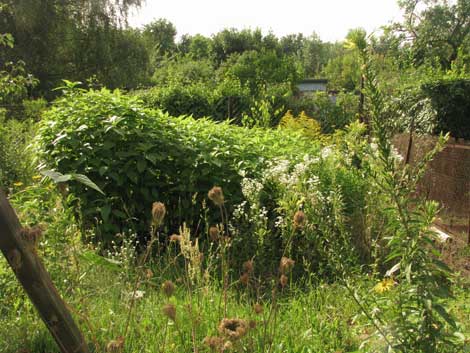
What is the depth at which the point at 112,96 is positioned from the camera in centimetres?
482

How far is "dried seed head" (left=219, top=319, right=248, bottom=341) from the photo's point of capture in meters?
1.29

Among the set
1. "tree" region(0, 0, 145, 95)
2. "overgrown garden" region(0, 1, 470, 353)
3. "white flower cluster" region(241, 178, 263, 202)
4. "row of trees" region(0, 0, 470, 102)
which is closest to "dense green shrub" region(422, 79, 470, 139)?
"overgrown garden" region(0, 1, 470, 353)

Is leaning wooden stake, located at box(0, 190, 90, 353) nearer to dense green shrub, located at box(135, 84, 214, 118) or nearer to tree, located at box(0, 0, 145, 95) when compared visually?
dense green shrub, located at box(135, 84, 214, 118)

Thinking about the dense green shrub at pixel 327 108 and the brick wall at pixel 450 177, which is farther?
the dense green shrub at pixel 327 108

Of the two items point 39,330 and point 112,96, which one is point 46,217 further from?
point 112,96

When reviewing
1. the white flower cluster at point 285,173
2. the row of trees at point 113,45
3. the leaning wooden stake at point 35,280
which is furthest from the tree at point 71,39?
the leaning wooden stake at point 35,280

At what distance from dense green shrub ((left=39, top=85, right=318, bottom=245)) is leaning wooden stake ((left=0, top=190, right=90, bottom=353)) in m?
2.83

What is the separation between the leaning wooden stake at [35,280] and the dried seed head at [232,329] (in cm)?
38

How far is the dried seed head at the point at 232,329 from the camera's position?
1291 mm

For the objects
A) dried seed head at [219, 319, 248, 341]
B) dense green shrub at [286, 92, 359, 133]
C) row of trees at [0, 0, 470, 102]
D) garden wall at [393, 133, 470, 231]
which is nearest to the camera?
dried seed head at [219, 319, 248, 341]

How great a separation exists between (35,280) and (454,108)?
281 inches

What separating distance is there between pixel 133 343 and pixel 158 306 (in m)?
0.42

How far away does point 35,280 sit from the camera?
1.15 metres

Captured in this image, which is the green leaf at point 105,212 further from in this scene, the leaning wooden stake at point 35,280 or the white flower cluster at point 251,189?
the leaning wooden stake at point 35,280
